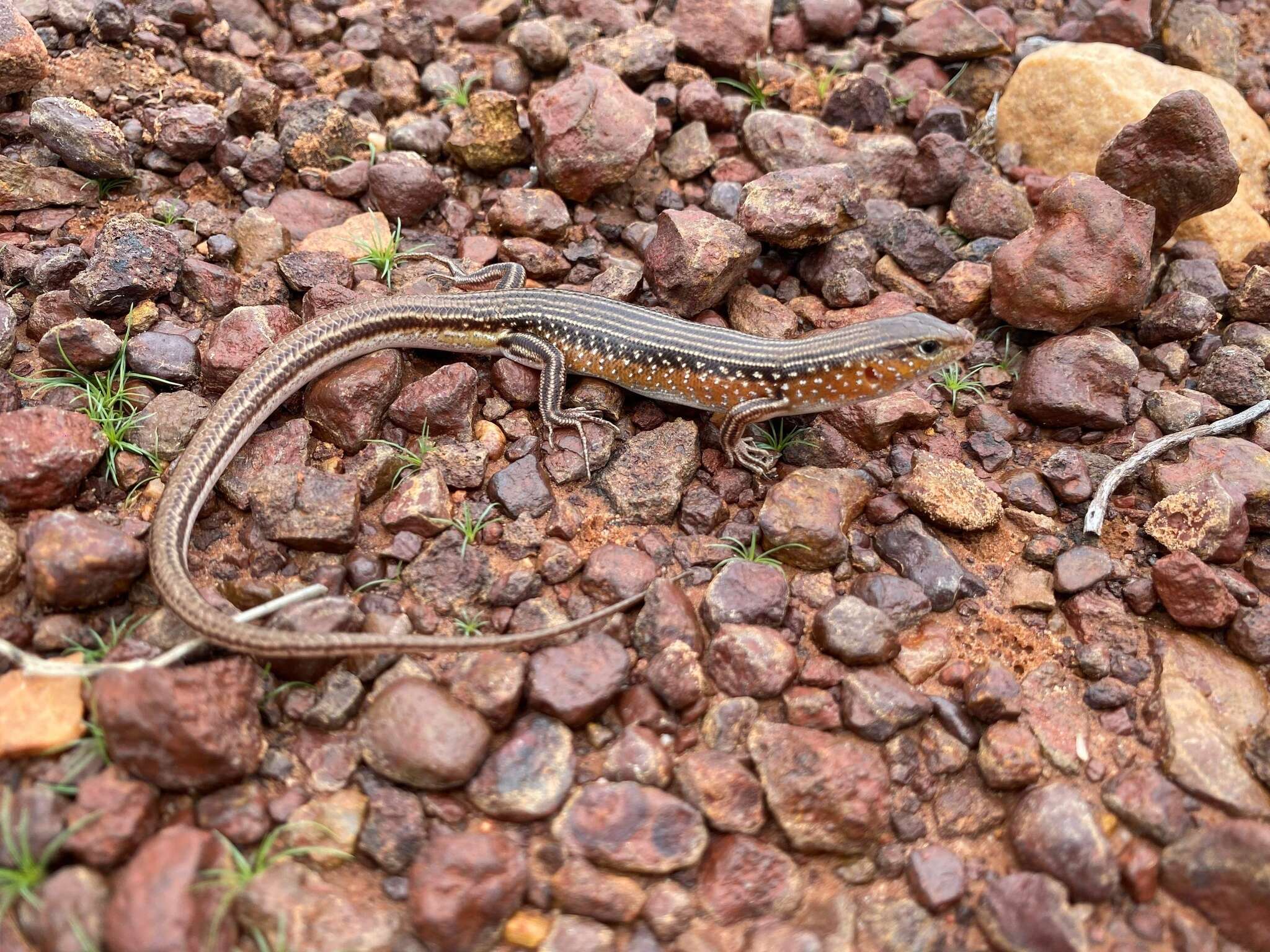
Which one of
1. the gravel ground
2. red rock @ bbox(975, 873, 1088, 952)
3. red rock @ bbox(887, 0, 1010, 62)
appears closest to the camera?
red rock @ bbox(975, 873, 1088, 952)

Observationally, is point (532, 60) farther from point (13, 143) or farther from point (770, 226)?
point (13, 143)

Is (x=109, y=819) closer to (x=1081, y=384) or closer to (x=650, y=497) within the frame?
(x=650, y=497)

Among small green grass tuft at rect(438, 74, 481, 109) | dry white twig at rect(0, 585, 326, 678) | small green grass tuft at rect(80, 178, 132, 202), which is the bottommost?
dry white twig at rect(0, 585, 326, 678)

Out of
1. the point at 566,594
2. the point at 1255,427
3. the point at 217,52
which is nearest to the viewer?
the point at 566,594

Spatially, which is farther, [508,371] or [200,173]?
[200,173]

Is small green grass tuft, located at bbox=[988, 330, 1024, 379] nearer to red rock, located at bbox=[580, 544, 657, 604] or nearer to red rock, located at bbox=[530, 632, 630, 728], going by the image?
red rock, located at bbox=[580, 544, 657, 604]

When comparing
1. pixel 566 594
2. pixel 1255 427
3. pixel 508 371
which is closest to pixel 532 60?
pixel 508 371

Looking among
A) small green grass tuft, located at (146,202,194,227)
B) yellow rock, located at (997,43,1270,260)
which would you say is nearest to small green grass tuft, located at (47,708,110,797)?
small green grass tuft, located at (146,202,194,227)
